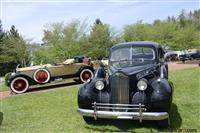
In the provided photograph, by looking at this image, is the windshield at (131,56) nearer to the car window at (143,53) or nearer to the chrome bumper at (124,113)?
the car window at (143,53)

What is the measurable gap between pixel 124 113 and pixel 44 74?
841 cm

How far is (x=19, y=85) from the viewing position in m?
13.4

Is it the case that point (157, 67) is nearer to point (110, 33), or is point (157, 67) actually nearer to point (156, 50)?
point (156, 50)

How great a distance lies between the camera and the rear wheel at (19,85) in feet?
43.7

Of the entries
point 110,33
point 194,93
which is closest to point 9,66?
point 110,33

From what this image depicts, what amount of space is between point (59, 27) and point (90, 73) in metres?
25.5

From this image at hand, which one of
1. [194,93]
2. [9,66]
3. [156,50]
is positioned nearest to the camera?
[156,50]

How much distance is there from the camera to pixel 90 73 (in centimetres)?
1470

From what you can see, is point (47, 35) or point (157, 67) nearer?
point (157, 67)

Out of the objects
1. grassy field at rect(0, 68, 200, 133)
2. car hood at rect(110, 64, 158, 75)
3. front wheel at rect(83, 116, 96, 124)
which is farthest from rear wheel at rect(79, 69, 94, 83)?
front wheel at rect(83, 116, 96, 124)

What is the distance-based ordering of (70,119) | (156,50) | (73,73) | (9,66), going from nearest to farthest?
1. (70,119)
2. (156,50)
3. (73,73)
4. (9,66)

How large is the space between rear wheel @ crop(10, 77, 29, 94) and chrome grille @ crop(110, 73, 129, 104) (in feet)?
26.3

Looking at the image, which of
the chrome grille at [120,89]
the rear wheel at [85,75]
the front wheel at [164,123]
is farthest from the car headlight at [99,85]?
the rear wheel at [85,75]

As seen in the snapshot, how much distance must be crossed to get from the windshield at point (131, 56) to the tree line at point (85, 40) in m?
28.4
